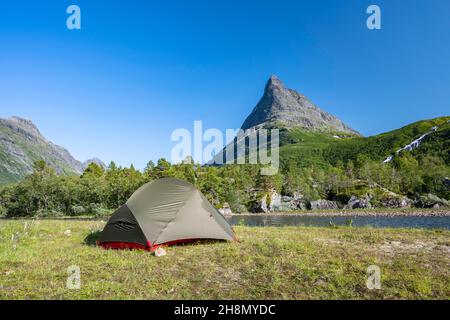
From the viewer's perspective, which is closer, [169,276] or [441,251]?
[169,276]

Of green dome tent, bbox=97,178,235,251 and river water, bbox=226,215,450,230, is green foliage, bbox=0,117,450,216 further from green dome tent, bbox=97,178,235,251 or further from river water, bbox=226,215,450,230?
green dome tent, bbox=97,178,235,251

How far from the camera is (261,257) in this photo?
11266 millimetres

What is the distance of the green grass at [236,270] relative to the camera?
7867 millimetres

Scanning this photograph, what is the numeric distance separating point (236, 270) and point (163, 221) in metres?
4.79

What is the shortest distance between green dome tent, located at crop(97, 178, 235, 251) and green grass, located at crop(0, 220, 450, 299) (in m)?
0.60

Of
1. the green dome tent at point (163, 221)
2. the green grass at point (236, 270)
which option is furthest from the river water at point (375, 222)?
the green grass at point (236, 270)

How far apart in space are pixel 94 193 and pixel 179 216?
8028 cm

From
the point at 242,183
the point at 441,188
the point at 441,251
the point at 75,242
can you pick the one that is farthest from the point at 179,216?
the point at 441,188

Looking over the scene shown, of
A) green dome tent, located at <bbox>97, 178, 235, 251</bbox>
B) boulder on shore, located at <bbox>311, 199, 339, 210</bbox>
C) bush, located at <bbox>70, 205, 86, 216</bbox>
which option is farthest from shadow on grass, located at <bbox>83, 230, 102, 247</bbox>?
boulder on shore, located at <bbox>311, 199, 339, 210</bbox>

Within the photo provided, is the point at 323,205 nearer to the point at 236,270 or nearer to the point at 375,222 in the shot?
the point at 375,222

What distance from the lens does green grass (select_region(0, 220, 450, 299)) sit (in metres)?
7.87
